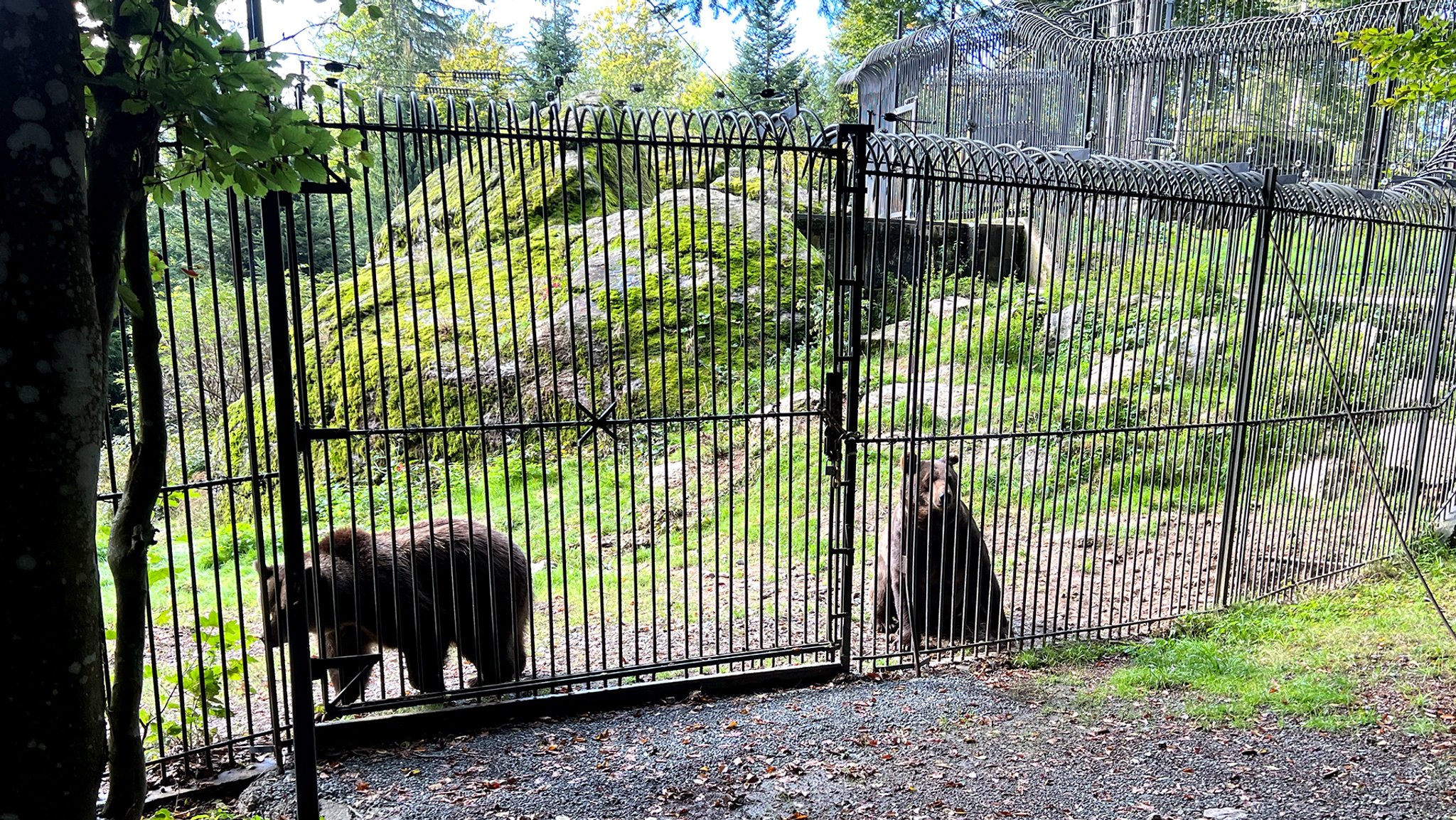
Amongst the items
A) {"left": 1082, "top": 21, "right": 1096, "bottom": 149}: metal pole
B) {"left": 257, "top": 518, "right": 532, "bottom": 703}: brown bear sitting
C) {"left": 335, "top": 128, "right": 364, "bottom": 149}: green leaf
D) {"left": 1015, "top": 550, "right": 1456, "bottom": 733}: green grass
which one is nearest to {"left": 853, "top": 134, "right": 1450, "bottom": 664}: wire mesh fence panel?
{"left": 1015, "top": 550, "right": 1456, "bottom": 733}: green grass

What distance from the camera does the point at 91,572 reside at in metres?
1.62

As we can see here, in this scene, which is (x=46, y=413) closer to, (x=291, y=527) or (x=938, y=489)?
(x=291, y=527)

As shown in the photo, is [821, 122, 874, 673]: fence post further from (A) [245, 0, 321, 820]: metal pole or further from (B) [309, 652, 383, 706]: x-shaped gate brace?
(A) [245, 0, 321, 820]: metal pole

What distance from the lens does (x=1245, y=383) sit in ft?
21.0

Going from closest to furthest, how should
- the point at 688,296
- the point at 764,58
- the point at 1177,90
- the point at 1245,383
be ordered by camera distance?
1. the point at 1245,383
2. the point at 688,296
3. the point at 1177,90
4. the point at 764,58

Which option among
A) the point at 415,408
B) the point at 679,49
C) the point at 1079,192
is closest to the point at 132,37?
the point at 1079,192

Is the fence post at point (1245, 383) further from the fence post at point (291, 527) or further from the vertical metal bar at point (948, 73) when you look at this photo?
the vertical metal bar at point (948, 73)

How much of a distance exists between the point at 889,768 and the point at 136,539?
3410mm

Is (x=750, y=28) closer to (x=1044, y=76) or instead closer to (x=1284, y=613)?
(x=1044, y=76)

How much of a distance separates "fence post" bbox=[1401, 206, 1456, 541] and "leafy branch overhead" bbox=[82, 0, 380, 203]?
858cm

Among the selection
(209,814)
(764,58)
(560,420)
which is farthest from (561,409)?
(764,58)

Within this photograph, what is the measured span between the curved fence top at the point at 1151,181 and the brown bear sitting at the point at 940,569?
1.81m

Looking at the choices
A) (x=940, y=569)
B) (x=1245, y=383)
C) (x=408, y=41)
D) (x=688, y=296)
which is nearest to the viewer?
(x=940, y=569)

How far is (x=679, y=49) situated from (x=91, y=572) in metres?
44.7
